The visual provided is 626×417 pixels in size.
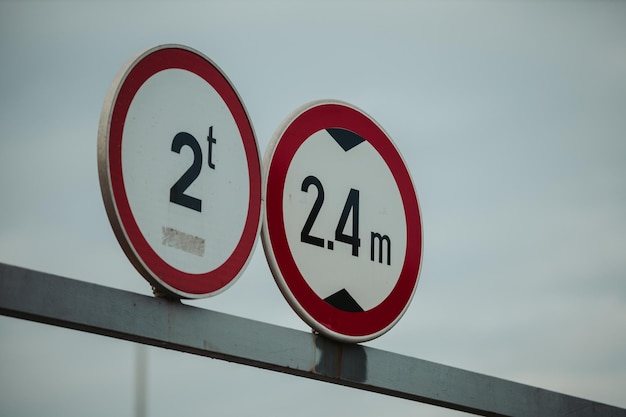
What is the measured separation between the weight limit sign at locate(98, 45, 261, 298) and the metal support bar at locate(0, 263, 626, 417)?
150 mm

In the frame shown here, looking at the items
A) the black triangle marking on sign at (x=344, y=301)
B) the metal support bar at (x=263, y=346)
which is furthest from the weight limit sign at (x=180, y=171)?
the black triangle marking on sign at (x=344, y=301)

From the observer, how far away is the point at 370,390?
4.90 metres

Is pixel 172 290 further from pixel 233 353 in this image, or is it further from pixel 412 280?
pixel 412 280

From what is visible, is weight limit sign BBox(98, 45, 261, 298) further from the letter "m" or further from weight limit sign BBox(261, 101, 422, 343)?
the letter "m"

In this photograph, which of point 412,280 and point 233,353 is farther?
point 412,280

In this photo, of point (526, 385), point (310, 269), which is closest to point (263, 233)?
point (310, 269)

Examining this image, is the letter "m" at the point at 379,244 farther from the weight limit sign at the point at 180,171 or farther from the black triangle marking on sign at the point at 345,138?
the weight limit sign at the point at 180,171

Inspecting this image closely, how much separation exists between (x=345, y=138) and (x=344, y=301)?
0.77 meters

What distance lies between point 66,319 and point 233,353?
0.74 metres

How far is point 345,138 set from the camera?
5223 millimetres

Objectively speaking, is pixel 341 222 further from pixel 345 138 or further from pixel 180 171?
pixel 180 171

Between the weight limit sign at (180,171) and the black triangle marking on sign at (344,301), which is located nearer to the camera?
the weight limit sign at (180,171)

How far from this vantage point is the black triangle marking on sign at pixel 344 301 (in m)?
4.92

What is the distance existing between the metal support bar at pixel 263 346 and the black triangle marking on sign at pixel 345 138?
945mm
